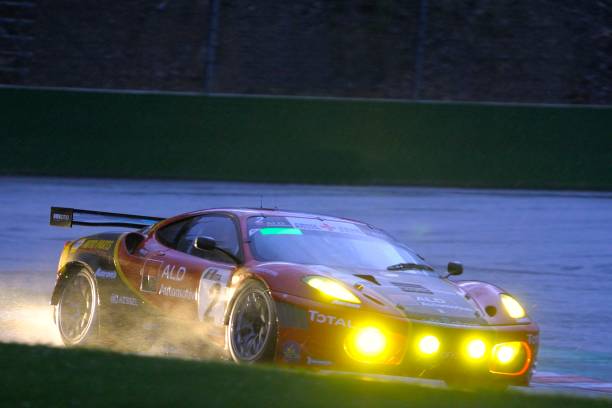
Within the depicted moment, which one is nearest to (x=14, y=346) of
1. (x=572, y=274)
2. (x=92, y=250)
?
(x=92, y=250)

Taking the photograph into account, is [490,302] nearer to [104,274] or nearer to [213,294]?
[213,294]

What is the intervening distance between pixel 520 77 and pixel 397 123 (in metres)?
8.14

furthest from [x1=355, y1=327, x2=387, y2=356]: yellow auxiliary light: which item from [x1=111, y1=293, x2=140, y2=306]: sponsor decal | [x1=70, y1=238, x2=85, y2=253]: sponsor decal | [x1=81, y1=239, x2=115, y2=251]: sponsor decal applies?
[x1=70, y1=238, x2=85, y2=253]: sponsor decal

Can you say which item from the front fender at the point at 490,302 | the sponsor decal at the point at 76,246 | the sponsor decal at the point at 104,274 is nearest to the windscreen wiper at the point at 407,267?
the front fender at the point at 490,302

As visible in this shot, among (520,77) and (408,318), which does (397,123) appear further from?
(408,318)

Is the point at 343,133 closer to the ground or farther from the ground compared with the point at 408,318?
farther from the ground

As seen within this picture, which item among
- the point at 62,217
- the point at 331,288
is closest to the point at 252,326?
the point at 331,288

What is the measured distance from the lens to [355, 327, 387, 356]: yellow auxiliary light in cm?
653

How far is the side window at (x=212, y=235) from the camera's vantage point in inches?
303

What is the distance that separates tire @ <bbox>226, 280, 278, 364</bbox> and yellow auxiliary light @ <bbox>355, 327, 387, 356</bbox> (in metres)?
0.47

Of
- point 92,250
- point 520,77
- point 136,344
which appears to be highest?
point 520,77

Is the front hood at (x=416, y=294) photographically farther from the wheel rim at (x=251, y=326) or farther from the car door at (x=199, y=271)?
the car door at (x=199, y=271)

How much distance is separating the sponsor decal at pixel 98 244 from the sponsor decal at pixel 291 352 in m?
2.42

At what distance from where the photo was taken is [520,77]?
1107 inches
